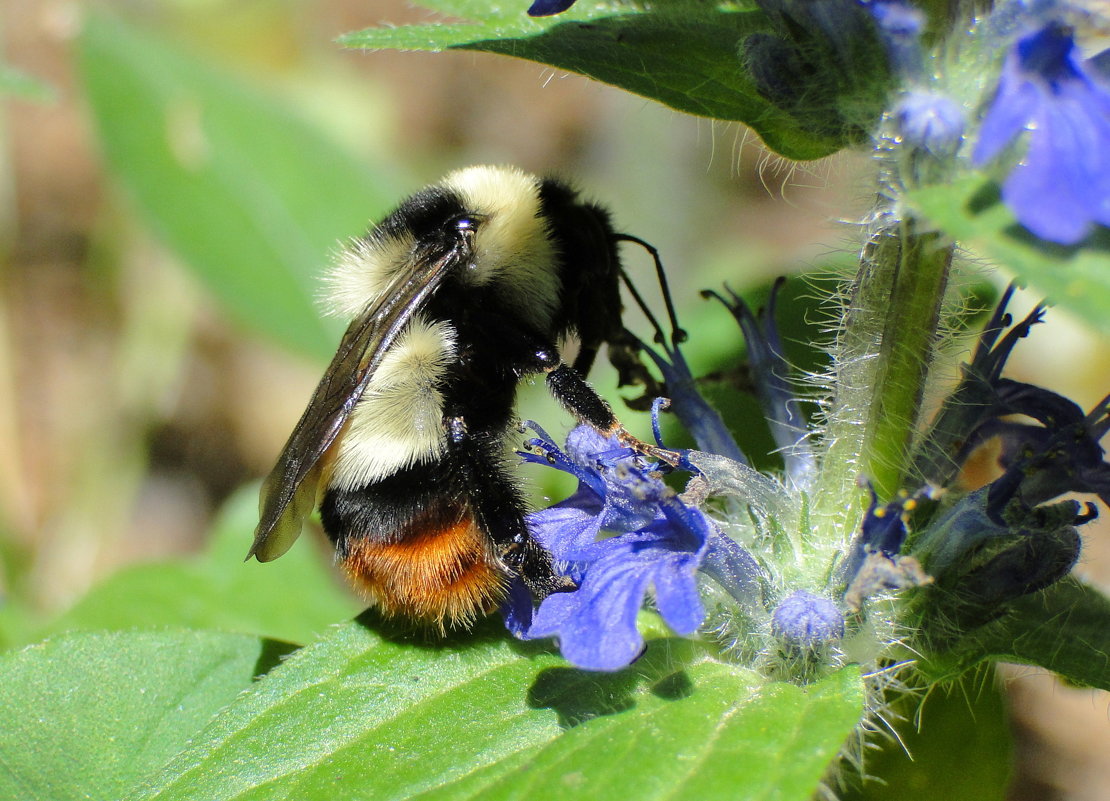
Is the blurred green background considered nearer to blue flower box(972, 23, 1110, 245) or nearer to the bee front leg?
the bee front leg

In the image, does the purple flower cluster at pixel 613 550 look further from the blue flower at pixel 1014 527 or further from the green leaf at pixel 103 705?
the green leaf at pixel 103 705

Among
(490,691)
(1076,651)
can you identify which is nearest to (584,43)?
(490,691)

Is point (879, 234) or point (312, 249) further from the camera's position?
point (312, 249)

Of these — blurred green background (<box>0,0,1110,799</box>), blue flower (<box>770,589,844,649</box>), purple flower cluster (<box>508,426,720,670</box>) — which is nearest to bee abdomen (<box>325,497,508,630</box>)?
purple flower cluster (<box>508,426,720,670</box>)

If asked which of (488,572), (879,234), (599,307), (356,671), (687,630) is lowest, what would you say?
(356,671)

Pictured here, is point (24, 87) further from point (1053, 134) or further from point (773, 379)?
point (1053, 134)

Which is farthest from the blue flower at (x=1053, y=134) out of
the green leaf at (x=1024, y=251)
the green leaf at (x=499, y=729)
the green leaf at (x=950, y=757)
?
the green leaf at (x=950, y=757)

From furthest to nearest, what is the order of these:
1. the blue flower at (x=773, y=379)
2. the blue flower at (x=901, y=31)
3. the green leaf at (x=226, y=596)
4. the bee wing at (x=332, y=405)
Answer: the green leaf at (x=226, y=596)
the blue flower at (x=773, y=379)
the bee wing at (x=332, y=405)
the blue flower at (x=901, y=31)

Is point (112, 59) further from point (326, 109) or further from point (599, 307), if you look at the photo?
point (599, 307)
